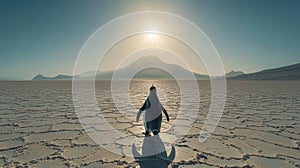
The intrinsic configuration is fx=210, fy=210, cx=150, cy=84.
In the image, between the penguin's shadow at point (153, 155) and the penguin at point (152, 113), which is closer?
the penguin's shadow at point (153, 155)

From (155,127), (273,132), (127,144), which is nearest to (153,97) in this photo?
(155,127)

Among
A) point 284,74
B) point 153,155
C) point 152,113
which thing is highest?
point 284,74

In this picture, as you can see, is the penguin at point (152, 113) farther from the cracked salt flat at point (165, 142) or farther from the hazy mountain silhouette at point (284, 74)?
the hazy mountain silhouette at point (284, 74)

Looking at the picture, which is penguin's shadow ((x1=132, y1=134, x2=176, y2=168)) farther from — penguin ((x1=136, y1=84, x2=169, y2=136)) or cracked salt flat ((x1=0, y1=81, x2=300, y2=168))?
penguin ((x1=136, y1=84, x2=169, y2=136))

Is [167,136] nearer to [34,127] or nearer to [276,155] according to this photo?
[276,155]

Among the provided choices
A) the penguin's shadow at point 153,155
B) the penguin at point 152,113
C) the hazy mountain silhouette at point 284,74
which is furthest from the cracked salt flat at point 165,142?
the hazy mountain silhouette at point 284,74

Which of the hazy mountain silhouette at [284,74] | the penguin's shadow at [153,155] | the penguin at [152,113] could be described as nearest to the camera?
the penguin's shadow at [153,155]

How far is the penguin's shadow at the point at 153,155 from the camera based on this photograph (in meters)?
2.43

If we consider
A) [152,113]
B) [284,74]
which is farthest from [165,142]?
[284,74]

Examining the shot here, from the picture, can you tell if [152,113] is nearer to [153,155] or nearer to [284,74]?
[153,155]

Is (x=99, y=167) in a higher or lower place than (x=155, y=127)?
lower

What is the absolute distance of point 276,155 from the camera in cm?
275

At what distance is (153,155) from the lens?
267 cm

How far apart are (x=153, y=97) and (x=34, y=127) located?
2495mm
